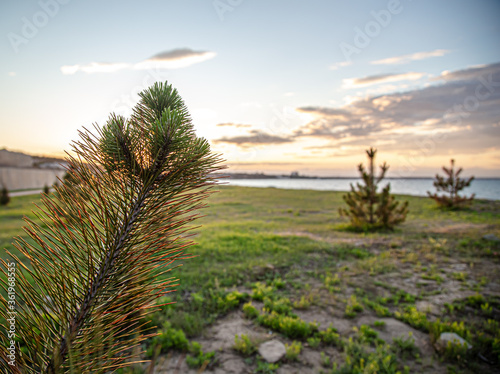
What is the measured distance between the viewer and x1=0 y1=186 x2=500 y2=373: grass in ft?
A: 13.7

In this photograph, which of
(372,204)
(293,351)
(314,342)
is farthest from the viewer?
(372,204)

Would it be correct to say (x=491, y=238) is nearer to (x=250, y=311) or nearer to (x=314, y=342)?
(x=314, y=342)

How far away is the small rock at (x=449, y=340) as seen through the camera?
4137 millimetres

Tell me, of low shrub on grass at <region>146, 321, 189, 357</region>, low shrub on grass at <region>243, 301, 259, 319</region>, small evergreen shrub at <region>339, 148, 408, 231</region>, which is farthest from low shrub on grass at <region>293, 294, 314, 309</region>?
small evergreen shrub at <region>339, 148, 408, 231</region>

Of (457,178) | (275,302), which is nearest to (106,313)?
(275,302)

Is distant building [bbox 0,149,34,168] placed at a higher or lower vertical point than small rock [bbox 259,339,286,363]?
higher

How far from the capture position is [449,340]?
419 centimetres

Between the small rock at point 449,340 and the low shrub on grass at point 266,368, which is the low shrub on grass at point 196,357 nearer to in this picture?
the low shrub on grass at point 266,368

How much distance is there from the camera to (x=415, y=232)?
40.0 feet

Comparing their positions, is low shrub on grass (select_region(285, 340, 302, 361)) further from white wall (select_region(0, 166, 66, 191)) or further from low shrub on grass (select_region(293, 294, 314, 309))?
white wall (select_region(0, 166, 66, 191))

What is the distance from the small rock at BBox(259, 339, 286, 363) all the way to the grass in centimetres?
13

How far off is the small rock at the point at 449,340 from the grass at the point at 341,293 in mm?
112

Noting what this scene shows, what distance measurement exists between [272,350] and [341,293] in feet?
8.67

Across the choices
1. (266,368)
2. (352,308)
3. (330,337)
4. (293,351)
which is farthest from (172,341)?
(352,308)
